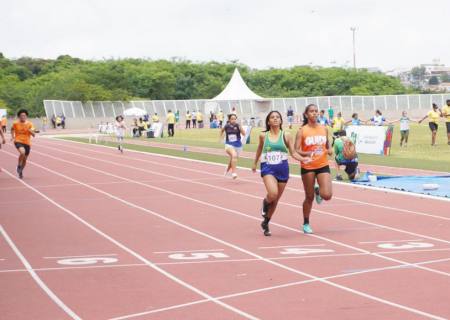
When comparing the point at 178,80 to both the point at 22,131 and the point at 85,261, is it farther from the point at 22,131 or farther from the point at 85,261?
the point at 85,261

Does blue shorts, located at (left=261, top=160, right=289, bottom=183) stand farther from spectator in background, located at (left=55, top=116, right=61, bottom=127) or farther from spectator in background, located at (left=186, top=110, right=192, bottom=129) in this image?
spectator in background, located at (left=55, top=116, right=61, bottom=127)

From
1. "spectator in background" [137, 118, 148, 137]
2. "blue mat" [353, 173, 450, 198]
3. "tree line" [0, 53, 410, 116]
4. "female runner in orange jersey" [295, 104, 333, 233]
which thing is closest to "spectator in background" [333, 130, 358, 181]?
"blue mat" [353, 173, 450, 198]

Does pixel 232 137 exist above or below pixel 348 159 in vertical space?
above

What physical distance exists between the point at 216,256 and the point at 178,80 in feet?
333

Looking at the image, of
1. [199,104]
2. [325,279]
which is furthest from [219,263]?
[199,104]

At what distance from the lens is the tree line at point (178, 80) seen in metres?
99.6

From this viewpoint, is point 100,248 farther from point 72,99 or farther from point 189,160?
point 72,99

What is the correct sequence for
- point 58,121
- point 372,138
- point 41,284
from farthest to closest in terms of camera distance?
point 58,121 → point 372,138 → point 41,284

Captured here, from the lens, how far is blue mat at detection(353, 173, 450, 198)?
19.7 metres

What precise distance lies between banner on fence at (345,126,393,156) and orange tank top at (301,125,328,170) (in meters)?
19.0

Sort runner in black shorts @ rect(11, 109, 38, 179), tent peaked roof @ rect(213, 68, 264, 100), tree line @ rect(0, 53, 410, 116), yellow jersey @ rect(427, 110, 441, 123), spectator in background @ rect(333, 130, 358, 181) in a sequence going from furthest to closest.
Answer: tree line @ rect(0, 53, 410, 116) < tent peaked roof @ rect(213, 68, 264, 100) < yellow jersey @ rect(427, 110, 441, 123) < runner in black shorts @ rect(11, 109, 38, 179) < spectator in background @ rect(333, 130, 358, 181)

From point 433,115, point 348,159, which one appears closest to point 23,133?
point 348,159

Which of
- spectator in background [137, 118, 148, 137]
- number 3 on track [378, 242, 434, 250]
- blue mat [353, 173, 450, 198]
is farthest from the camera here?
spectator in background [137, 118, 148, 137]

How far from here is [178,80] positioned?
371 feet
